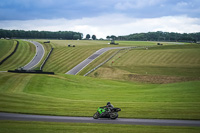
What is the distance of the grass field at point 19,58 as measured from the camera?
80812 mm

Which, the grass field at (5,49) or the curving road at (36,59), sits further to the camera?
the grass field at (5,49)

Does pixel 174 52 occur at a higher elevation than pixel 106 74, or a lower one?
higher

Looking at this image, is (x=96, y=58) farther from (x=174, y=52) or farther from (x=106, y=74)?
(x=174, y=52)

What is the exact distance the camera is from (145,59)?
81000 millimetres

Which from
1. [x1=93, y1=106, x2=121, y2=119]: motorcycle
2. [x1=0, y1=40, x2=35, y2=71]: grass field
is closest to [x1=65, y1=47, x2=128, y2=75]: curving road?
[x1=0, y1=40, x2=35, y2=71]: grass field

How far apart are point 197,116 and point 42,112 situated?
16.5m

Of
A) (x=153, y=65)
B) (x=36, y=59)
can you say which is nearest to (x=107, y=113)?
(x=153, y=65)

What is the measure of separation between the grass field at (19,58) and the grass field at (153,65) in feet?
106

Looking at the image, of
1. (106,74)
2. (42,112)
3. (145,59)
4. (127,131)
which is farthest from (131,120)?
(145,59)

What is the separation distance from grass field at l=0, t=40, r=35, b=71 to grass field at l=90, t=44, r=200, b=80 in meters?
32.2

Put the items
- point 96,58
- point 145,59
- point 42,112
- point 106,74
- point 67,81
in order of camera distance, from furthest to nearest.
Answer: point 96,58
point 145,59
point 106,74
point 67,81
point 42,112

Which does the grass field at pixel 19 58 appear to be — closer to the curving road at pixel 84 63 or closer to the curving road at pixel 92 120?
the curving road at pixel 84 63

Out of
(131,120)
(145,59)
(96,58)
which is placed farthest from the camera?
(96,58)

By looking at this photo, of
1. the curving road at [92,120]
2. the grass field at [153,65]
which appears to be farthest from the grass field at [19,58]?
the curving road at [92,120]
